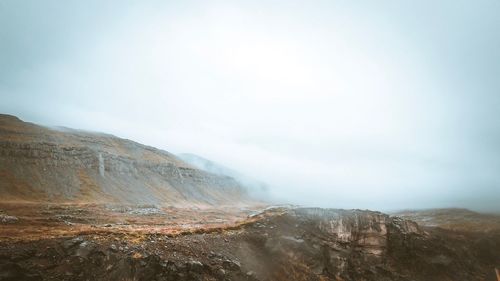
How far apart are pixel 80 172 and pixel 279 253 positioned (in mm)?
94228

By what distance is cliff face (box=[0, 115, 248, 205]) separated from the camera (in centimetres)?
9150

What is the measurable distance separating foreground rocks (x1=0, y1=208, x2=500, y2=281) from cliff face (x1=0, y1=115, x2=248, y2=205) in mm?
68112

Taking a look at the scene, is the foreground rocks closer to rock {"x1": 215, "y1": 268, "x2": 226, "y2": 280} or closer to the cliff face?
rock {"x1": 215, "y1": 268, "x2": 226, "y2": 280}

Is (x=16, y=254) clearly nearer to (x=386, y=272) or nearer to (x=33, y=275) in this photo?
(x=33, y=275)

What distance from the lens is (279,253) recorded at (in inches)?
1372

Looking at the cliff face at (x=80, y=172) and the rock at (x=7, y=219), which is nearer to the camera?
the rock at (x=7, y=219)

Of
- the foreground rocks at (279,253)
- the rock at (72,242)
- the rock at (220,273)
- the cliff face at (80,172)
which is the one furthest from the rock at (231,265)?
the cliff face at (80,172)

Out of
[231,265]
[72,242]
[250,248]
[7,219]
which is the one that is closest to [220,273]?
[231,265]

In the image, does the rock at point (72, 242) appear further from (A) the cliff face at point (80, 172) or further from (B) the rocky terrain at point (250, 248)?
(A) the cliff face at point (80, 172)

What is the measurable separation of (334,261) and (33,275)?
2742 centimetres

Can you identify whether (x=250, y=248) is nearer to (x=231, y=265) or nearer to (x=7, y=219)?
(x=231, y=265)

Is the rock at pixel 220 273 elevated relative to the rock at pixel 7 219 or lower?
elevated

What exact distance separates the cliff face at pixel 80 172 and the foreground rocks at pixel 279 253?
68112 millimetres

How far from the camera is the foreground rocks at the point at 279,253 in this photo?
83.4ft
